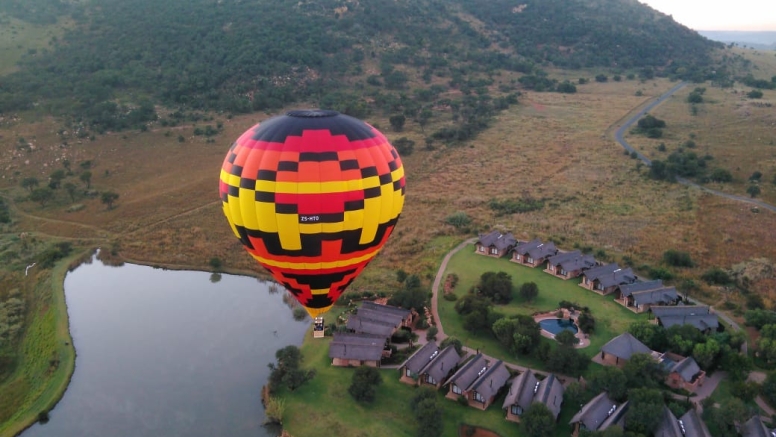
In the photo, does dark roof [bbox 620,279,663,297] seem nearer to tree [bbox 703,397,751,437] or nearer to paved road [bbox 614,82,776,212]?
tree [bbox 703,397,751,437]

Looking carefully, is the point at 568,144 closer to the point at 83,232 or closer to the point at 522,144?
the point at 522,144

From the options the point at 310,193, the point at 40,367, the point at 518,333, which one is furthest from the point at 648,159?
the point at 40,367

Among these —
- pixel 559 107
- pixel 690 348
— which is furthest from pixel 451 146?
pixel 690 348

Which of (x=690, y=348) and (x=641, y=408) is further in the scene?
(x=690, y=348)

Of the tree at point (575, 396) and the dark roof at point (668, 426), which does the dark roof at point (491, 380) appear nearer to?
the tree at point (575, 396)

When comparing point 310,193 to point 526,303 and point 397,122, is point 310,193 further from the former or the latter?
point 397,122
